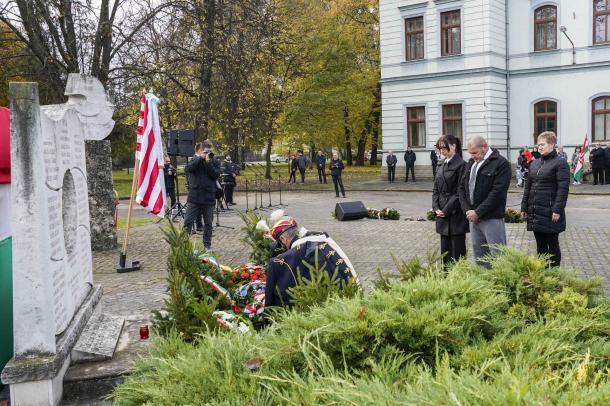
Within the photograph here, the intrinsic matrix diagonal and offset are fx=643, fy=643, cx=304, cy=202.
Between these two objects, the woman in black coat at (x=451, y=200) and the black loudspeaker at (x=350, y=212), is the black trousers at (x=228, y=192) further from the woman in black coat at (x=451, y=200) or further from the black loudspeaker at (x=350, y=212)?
the woman in black coat at (x=451, y=200)

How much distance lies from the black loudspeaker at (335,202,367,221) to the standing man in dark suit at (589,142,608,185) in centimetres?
1470

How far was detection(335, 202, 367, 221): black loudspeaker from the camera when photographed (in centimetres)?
1666

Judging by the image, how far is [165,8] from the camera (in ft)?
→ 52.2

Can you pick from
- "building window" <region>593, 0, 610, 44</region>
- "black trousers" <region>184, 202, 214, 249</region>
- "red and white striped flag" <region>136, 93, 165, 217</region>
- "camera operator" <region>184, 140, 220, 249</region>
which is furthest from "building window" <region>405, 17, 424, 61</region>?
"red and white striped flag" <region>136, 93, 165, 217</region>

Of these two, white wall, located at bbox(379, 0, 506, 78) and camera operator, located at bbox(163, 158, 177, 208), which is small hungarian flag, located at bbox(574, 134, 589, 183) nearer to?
white wall, located at bbox(379, 0, 506, 78)

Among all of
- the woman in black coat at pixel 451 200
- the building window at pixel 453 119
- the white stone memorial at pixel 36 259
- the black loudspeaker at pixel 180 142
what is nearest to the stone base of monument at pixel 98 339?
the white stone memorial at pixel 36 259

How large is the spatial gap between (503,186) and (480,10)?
81.8 ft

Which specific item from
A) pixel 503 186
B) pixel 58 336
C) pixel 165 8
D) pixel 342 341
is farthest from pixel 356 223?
pixel 342 341

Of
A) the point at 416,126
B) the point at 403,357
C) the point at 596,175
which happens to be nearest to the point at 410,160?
the point at 416,126

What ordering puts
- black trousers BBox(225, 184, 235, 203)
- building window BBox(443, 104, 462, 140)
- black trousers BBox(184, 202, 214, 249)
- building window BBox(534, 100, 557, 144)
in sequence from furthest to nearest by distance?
1. building window BBox(443, 104, 462, 140)
2. building window BBox(534, 100, 557, 144)
3. black trousers BBox(225, 184, 235, 203)
4. black trousers BBox(184, 202, 214, 249)

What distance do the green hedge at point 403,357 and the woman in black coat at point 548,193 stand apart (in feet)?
14.0

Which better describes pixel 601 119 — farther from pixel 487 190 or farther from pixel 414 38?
pixel 487 190

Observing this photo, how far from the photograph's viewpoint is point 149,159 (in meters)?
9.67

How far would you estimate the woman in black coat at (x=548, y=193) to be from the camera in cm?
731
